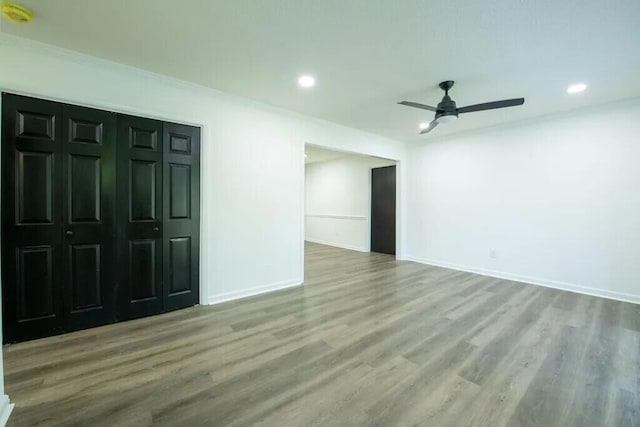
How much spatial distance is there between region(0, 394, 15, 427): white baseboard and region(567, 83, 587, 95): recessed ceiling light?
17.9 ft

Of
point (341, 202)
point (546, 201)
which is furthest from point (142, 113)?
point (341, 202)

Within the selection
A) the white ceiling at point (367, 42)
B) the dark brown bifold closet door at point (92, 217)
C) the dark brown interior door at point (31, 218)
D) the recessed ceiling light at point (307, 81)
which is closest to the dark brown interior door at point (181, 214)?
the dark brown bifold closet door at point (92, 217)

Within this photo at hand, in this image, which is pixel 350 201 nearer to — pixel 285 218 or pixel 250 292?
pixel 285 218

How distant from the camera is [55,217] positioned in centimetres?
249

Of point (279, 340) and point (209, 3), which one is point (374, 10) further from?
point (279, 340)

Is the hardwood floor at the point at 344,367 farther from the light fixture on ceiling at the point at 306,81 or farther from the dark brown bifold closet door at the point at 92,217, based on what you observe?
the light fixture on ceiling at the point at 306,81

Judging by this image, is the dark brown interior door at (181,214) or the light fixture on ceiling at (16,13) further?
the dark brown interior door at (181,214)

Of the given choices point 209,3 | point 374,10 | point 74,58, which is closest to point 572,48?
point 374,10

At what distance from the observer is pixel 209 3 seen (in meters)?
1.90

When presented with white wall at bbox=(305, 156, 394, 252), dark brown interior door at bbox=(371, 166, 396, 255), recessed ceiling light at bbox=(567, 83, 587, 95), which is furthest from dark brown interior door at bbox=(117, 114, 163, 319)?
white wall at bbox=(305, 156, 394, 252)

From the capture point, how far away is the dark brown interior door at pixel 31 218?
2309 millimetres

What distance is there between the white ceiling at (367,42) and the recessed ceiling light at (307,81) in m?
0.07

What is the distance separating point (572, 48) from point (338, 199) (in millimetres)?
5991

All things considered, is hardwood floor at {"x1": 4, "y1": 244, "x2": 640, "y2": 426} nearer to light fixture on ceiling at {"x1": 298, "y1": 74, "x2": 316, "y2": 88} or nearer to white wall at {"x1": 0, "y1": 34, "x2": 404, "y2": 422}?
white wall at {"x1": 0, "y1": 34, "x2": 404, "y2": 422}
